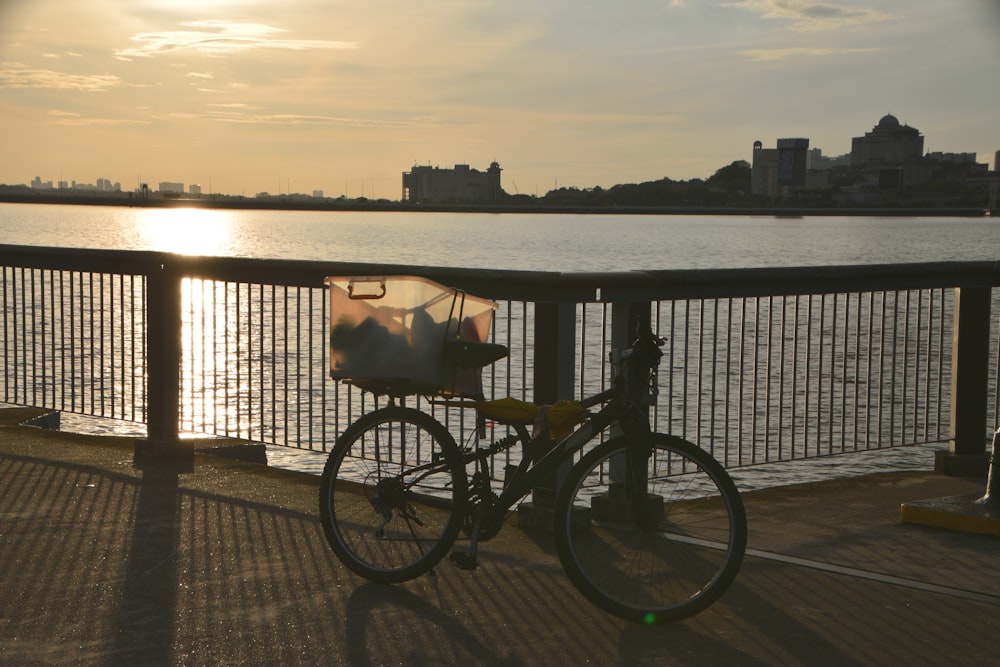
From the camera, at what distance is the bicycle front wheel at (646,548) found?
483cm

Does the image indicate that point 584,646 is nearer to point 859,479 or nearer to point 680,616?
point 680,616

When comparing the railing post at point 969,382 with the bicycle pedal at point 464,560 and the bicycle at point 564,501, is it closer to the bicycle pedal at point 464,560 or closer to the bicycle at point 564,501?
the bicycle at point 564,501

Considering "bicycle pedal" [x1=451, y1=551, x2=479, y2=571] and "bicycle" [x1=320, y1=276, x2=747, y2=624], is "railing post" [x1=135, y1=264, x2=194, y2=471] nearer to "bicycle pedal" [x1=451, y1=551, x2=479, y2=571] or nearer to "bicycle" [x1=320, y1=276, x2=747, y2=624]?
"bicycle" [x1=320, y1=276, x2=747, y2=624]

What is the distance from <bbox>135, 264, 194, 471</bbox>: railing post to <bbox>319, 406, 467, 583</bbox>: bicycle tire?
8.68 feet

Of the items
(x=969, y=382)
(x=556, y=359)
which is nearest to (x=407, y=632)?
(x=556, y=359)

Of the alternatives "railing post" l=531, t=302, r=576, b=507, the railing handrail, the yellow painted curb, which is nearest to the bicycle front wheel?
"railing post" l=531, t=302, r=576, b=507

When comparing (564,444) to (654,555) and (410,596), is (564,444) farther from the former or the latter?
(410,596)

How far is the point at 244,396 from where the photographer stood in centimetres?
2081

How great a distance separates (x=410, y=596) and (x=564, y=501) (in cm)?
91

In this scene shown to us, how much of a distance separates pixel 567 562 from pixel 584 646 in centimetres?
41

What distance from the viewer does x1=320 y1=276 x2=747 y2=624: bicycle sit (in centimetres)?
488

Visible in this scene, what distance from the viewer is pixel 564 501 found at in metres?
4.88

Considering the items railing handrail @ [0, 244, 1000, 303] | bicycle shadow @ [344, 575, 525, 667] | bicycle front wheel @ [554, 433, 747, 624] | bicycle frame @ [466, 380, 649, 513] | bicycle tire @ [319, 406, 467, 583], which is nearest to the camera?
bicycle shadow @ [344, 575, 525, 667]

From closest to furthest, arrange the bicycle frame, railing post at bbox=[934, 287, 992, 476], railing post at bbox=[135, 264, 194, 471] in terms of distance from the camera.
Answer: the bicycle frame < railing post at bbox=[135, 264, 194, 471] < railing post at bbox=[934, 287, 992, 476]
